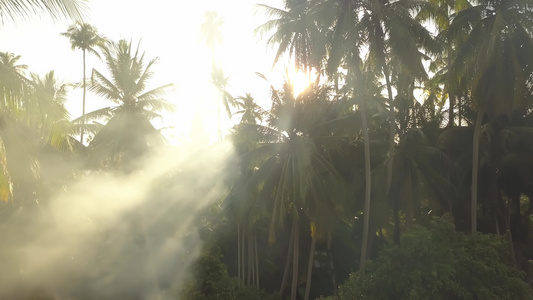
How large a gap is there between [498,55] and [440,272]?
31.6ft

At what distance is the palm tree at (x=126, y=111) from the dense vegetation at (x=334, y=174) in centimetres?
7

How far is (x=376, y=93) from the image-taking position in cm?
2744

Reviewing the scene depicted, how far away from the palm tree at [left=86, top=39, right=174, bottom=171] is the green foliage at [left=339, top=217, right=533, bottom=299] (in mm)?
13413

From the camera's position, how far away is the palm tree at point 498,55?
593 inches

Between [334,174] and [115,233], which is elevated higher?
[334,174]

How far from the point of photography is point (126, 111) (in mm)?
20641

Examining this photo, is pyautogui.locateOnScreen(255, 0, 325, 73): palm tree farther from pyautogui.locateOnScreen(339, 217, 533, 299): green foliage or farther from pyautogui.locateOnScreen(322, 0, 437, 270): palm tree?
pyautogui.locateOnScreen(339, 217, 533, 299): green foliage

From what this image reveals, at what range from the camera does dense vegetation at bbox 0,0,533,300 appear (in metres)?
11.5

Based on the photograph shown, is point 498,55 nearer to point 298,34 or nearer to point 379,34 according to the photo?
point 379,34

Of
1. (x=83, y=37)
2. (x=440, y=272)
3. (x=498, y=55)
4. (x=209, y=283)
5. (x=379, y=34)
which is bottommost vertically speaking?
(x=209, y=283)

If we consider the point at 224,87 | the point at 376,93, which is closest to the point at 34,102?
the point at 376,93

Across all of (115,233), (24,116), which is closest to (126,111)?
(115,233)

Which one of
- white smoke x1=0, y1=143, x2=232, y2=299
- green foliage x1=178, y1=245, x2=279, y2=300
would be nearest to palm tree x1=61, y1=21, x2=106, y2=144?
white smoke x1=0, y1=143, x2=232, y2=299

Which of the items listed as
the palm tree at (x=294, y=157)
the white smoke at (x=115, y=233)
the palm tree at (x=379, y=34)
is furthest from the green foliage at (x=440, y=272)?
the white smoke at (x=115, y=233)
